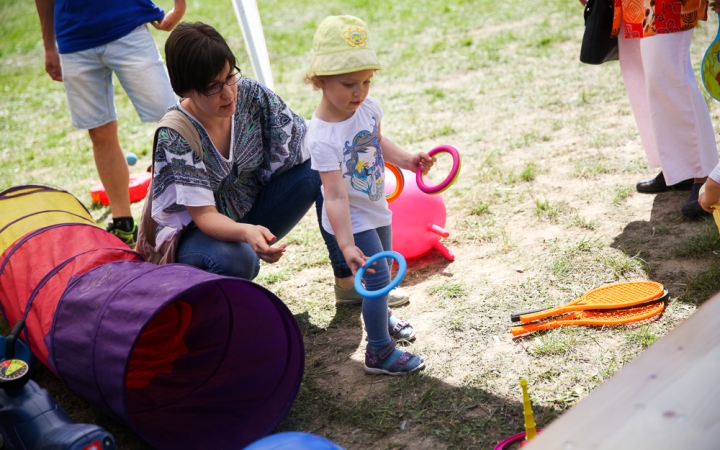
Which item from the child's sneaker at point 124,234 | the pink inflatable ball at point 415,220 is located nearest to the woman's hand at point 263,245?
the pink inflatable ball at point 415,220

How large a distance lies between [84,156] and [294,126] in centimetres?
366

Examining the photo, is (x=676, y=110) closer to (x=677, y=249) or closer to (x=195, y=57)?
(x=677, y=249)

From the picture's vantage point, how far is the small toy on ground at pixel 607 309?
106 inches

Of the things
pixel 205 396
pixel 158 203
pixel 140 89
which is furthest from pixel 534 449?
pixel 140 89

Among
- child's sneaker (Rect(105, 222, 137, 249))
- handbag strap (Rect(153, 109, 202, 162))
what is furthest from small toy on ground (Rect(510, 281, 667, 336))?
child's sneaker (Rect(105, 222, 137, 249))

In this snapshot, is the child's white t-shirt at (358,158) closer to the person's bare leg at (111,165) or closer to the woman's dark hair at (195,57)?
the woman's dark hair at (195,57)

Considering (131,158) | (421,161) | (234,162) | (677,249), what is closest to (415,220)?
(421,161)

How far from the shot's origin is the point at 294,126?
3.13m

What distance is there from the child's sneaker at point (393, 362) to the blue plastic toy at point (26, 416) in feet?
3.29

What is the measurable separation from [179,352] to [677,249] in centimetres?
221

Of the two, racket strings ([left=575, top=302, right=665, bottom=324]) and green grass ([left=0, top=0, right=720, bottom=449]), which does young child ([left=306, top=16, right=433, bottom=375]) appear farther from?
racket strings ([left=575, top=302, right=665, bottom=324])

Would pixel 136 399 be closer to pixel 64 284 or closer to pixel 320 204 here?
pixel 64 284

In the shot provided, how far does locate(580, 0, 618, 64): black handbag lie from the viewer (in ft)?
11.8

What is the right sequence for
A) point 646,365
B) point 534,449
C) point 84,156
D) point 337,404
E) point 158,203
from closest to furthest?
point 534,449 < point 646,365 < point 337,404 < point 158,203 < point 84,156
